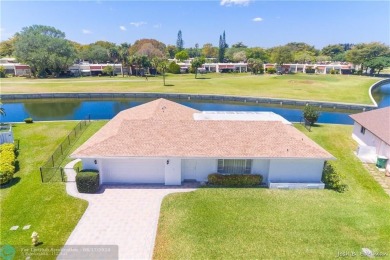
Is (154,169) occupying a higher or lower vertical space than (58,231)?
higher

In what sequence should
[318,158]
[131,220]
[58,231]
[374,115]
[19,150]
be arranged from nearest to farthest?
1. [58,231]
2. [131,220]
3. [318,158]
4. [19,150]
5. [374,115]

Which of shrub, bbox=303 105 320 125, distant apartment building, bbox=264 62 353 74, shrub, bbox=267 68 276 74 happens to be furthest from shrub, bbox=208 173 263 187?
distant apartment building, bbox=264 62 353 74

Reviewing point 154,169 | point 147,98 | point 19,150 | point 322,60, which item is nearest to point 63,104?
point 147,98

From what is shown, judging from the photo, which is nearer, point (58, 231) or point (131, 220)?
point (58, 231)

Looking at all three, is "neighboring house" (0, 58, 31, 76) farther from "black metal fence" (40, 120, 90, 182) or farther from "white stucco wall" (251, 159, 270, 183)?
"white stucco wall" (251, 159, 270, 183)

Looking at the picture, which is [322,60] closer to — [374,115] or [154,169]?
[374,115]

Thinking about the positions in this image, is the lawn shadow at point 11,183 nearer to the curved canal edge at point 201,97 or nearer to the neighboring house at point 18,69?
the curved canal edge at point 201,97

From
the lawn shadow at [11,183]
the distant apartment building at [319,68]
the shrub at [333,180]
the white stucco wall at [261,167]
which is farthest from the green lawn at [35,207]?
the distant apartment building at [319,68]
